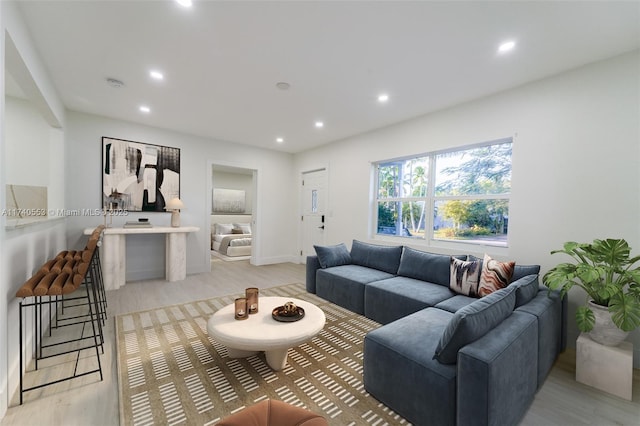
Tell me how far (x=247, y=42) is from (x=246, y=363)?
2.68 metres

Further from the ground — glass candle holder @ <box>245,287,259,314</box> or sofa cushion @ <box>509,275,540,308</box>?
sofa cushion @ <box>509,275,540,308</box>

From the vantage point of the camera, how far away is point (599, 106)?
241cm

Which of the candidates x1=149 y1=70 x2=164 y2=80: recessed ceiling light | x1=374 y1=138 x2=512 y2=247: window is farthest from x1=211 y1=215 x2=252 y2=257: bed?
x1=149 y1=70 x2=164 y2=80: recessed ceiling light

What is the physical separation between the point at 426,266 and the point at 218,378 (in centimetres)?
245

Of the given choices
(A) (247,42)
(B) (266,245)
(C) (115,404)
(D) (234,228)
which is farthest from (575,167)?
(D) (234,228)

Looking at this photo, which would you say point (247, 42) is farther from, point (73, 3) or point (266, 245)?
point (266, 245)

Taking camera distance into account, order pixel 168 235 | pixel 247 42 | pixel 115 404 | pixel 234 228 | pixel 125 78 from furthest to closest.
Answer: pixel 234 228
pixel 168 235
pixel 125 78
pixel 247 42
pixel 115 404

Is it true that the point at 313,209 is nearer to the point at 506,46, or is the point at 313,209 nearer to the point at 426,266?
the point at 426,266

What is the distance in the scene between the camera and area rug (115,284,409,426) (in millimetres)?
1595

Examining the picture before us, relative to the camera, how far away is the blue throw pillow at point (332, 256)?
151 inches

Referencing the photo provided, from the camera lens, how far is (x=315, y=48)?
2307mm

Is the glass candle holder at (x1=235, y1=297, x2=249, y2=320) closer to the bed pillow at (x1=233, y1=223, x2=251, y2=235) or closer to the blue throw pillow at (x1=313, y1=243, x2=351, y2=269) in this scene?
the blue throw pillow at (x1=313, y1=243, x2=351, y2=269)

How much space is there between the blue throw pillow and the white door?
57.1 inches

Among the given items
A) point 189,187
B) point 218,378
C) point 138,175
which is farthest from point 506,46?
point 138,175
